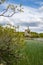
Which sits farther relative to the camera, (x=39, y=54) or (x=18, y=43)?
(x=39, y=54)

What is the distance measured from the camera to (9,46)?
76.1ft

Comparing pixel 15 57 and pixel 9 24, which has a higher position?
pixel 9 24

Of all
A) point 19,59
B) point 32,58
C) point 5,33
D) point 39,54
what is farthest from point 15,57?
point 39,54

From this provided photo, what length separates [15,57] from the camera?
23.6 m

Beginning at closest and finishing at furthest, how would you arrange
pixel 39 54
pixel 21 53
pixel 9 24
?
pixel 9 24
pixel 21 53
pixel 39 54

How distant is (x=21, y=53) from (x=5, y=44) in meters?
1.94

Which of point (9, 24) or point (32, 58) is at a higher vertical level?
point (9, 24)

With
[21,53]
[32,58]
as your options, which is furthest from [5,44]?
[32,58]

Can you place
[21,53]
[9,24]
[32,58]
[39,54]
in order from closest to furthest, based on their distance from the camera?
1. [9,24]
2. [21,53]
3. [32,58]
4. [39,54]

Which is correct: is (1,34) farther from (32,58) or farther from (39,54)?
(39,54)

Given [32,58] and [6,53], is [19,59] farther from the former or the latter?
[32,58]

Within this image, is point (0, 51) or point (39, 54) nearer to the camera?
point (0, 51)

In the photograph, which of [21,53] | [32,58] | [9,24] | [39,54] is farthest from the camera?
[39,54]

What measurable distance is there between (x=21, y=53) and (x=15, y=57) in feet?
3.10
